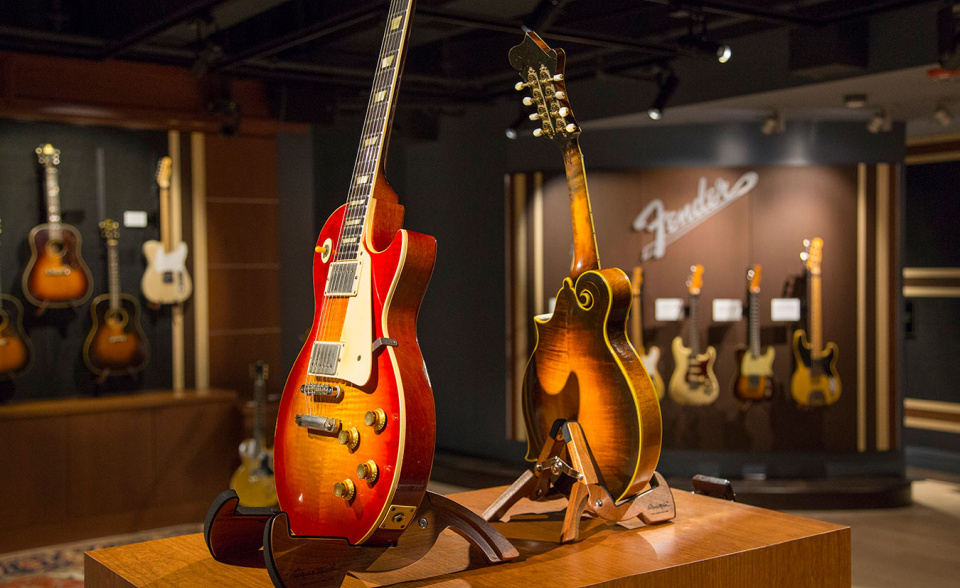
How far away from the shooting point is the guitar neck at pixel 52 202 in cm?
554

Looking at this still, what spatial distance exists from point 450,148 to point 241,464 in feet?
9.51

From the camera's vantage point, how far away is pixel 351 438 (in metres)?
1.62

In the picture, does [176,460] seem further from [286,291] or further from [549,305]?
[549,305]

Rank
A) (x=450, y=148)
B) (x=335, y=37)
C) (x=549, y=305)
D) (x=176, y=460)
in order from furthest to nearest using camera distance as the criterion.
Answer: (x=450, y=148), (x=549, y=305), (x=335, y=37), (x=176, y=460)

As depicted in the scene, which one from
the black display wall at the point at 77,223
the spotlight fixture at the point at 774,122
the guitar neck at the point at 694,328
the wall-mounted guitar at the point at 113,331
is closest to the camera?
the black display wall at the point at 77,223

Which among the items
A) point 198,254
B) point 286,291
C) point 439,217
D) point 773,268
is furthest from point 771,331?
point 198,254

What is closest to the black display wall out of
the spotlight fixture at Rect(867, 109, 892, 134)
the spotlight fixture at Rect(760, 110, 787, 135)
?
the spotlight fixture at Rect(760, 110, 787, 135)

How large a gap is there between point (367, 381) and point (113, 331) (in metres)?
4.69

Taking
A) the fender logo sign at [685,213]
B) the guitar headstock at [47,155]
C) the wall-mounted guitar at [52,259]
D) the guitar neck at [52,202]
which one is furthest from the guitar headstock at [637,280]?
the guitar headstock at [47,155]

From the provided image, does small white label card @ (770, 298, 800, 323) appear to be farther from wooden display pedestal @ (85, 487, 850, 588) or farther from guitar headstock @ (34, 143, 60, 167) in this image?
guitar headstock @ (34, 143, 60, 167)

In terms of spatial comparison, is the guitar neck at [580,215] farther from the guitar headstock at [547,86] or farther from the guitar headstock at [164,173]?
the guitar headstock at [164,173]

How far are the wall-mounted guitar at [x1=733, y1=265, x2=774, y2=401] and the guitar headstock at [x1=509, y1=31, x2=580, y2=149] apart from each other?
4.33 meters

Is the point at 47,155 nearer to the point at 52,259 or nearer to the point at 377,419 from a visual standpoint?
the point at 52,259

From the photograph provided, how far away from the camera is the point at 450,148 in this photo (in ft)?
23.5
